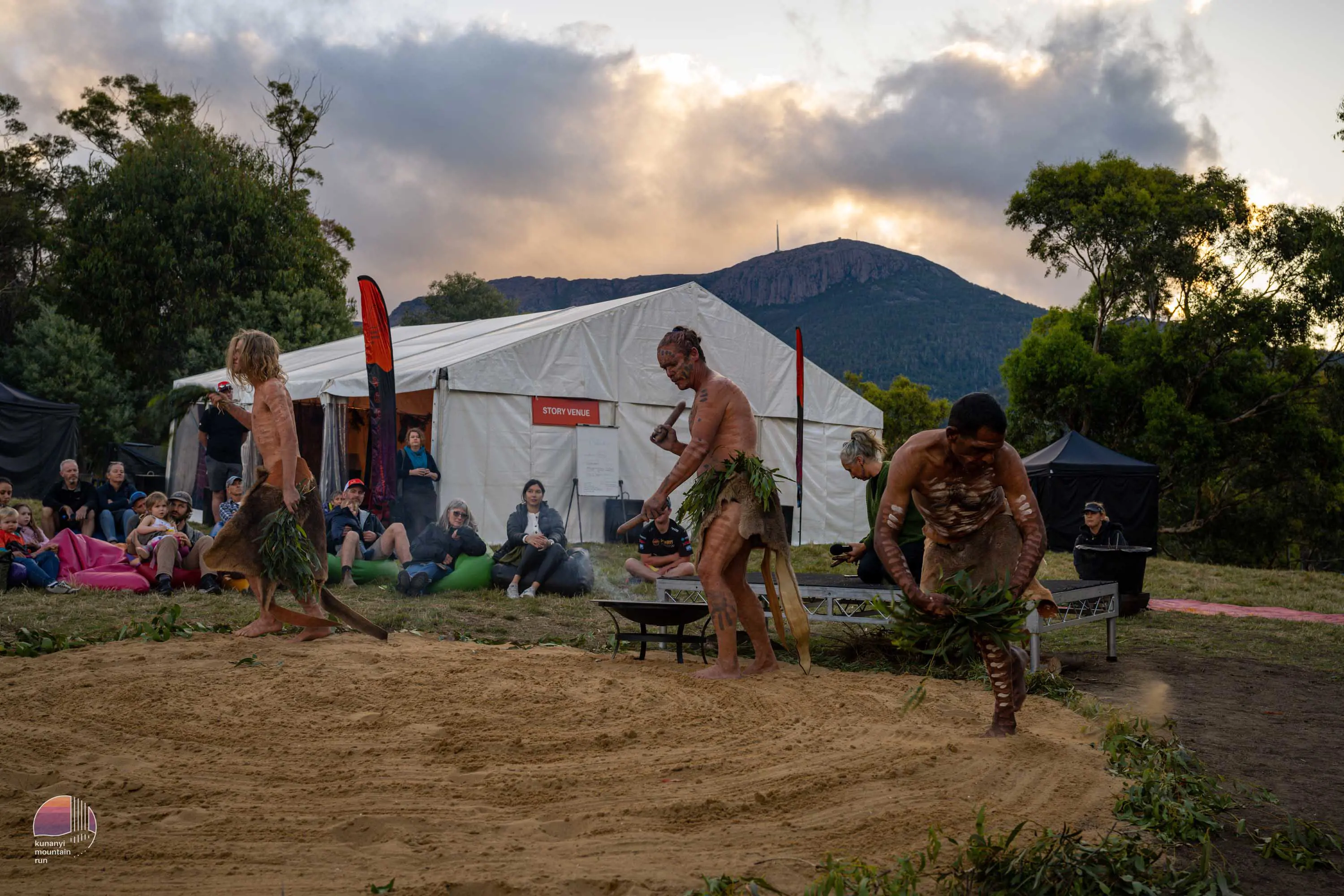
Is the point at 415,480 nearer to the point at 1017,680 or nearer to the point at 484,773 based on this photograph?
the point at 484,773

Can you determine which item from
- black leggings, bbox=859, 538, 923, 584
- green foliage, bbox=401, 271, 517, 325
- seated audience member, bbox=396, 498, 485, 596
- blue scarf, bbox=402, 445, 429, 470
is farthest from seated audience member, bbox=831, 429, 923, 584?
green foliage, bbox=401, 271, 517, 325

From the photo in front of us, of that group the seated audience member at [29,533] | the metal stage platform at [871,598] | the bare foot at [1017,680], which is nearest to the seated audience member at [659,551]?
the metal stage platform at [871,598]

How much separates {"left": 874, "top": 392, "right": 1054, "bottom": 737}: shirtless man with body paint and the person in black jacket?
20.8ft

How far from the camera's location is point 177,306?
31109mm

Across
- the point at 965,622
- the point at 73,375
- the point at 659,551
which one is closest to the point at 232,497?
the point at 659,551

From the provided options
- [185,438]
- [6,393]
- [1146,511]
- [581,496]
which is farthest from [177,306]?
[1146,511]

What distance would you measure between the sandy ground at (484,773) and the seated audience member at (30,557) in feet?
13.0

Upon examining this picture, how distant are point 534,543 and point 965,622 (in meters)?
6.79

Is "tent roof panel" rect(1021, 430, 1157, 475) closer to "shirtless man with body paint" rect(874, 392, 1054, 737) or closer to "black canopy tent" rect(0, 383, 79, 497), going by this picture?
"shirtless man with body paint" rect(874, 392, 1054, 737)

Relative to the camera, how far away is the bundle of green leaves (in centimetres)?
404

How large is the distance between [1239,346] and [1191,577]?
45.3 ft

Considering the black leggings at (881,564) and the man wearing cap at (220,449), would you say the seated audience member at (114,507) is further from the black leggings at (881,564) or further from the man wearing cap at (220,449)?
the black leggings at (881,564)

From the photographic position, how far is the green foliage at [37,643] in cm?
613

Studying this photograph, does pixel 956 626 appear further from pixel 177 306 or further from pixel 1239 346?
pixel 177 306
